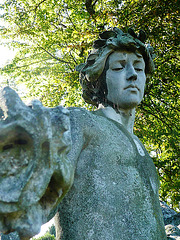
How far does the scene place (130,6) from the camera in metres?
7.94

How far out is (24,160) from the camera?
64.4 inches

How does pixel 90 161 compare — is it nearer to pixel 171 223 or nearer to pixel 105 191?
pixel 105 191

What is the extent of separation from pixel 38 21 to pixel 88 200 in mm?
9846

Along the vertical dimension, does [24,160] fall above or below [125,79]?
below

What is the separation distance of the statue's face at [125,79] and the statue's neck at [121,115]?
6 cm

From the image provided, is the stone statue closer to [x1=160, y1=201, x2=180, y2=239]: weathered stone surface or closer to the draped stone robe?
the draped stone robe

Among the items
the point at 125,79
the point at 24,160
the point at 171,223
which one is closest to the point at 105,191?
the point at 24,160

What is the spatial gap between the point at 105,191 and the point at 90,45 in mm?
6279

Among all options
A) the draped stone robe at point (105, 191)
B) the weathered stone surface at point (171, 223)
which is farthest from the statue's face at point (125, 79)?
the weathered stone surface at point (171, 223)

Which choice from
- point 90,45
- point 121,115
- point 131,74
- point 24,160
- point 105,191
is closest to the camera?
point 24,160

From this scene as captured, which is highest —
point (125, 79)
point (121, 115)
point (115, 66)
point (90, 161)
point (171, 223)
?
point (115, 66)

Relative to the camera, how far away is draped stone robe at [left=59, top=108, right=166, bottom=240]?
2268mm

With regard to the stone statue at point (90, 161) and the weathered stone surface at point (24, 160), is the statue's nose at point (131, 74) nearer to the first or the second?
the stone statue at point (90, 161)

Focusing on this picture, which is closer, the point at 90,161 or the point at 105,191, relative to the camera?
the point at 105,191
